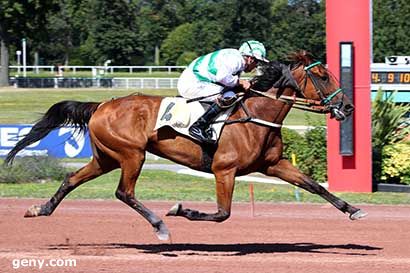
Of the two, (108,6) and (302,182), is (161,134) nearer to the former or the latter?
(302,182)

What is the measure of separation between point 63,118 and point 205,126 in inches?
73.4

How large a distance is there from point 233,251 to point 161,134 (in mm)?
1427

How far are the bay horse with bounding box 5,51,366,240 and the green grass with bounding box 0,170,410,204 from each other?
503 cm

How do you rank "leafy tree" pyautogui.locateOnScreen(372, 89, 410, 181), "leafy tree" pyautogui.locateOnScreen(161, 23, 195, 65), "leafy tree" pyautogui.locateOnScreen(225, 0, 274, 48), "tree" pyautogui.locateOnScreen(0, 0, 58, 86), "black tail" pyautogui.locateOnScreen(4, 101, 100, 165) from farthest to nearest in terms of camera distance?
"leafy tree" pyautogui.locateOnScreen(161, 23, 195, 65)
"leafy tree" pyautogui.locateOnScreen(225, 0, 274, 48)
"tree" pyautogui.locateOnScreen(0, 0, 58, 86)
"leafy tree" pyautogui.locateOnScreen(372, 89, 410, 181)
"black tail" pyautogui.locateOnScreen(4, 101, 100, 165)

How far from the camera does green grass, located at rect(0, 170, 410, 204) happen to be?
14297mm

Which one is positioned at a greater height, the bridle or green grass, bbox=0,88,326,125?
the bridle

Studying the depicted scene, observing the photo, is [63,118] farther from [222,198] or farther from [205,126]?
[222,198]

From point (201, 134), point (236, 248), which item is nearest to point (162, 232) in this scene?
Result: point (236, 248)

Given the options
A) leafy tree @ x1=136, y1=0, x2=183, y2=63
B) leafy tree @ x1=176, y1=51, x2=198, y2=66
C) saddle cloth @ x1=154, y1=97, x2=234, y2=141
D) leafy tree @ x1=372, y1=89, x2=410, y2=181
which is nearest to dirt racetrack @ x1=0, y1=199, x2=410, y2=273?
saddle cloth @ x1=154, y1=97, x2=234, y2=141

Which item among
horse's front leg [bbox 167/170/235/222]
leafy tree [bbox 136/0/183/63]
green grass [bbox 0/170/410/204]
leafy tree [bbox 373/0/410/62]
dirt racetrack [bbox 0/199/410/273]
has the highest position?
leafy tree [bbox 136/0/183/63]

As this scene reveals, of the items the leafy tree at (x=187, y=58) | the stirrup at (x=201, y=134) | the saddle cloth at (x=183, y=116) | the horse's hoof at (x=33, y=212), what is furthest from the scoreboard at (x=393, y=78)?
the leafy tree at (x=187, y=58)

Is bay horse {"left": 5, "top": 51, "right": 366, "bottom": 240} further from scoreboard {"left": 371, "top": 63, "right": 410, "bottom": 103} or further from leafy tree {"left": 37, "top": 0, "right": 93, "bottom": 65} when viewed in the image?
leafy tree {"left": 37, "top": 0, "right": 93, "bottom": 65}

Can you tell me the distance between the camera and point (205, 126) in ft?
28.7

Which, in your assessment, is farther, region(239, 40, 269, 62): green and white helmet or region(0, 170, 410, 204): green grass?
region(0, 170, 410, 204): green grass
